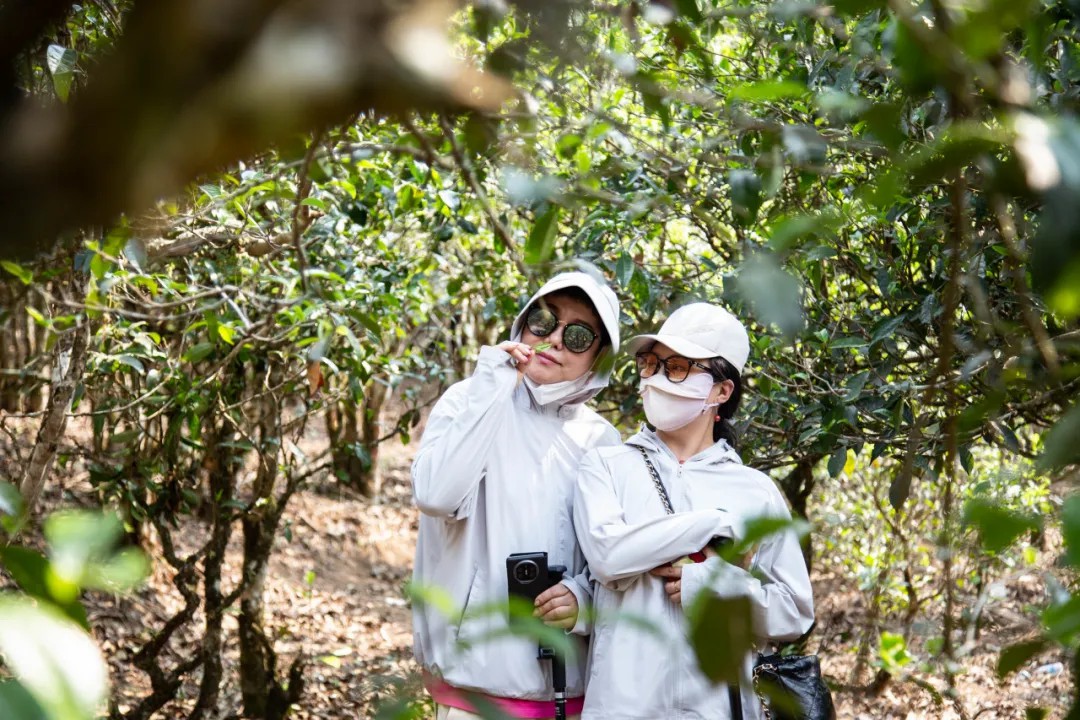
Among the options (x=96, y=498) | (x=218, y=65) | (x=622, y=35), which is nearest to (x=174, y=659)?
(x=96, y=498)

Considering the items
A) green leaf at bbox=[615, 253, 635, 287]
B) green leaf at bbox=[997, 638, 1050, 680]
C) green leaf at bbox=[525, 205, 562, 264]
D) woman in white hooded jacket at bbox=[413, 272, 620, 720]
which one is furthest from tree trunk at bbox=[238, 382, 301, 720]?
green leaf at bbox=[997, 638, 1050, 680]

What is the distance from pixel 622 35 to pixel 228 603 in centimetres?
332

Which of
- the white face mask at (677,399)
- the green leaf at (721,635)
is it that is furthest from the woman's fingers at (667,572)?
the green leaf at (721,635)

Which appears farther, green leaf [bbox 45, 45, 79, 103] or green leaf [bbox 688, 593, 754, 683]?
green leaf [bbox 45, 45, 79, 103]

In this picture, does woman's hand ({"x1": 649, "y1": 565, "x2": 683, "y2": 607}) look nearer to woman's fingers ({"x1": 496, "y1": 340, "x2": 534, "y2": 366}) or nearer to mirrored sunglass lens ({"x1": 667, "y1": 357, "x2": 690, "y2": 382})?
mirrored sunglass lens ({"x1": 667, "y1": 357, "x2": 690, "y2": 382})

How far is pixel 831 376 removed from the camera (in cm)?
433

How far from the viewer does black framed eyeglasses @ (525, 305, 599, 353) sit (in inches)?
131

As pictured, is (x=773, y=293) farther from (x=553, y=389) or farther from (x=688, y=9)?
(x=553, y=389)

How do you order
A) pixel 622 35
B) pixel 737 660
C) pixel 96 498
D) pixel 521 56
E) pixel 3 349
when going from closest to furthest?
pixel 737 660 < pixel 521 56 < pixel 622 35 < pixel 96 498 < pixel 3 349

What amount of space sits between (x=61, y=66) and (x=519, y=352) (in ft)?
4.89

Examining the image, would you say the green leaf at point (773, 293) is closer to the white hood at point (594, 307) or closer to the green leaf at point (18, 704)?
the green leaf at point (18, 704)

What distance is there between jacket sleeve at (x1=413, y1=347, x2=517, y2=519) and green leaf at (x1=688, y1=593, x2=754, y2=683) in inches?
87.8

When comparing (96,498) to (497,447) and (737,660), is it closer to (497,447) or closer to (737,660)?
(497,447)

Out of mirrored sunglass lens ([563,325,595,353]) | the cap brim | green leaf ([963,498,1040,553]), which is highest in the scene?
mirrored sunglass lens ([563,325,595,353])
